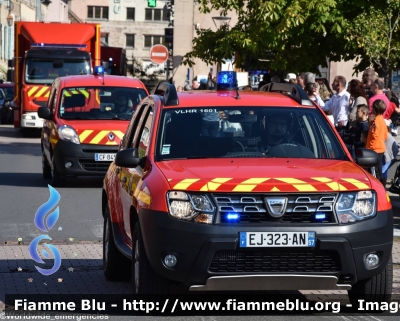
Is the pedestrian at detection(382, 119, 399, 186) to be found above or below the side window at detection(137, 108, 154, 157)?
below

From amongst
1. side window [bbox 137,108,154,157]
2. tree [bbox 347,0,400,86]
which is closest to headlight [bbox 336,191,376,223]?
side window [bbox 137,108,154,157]

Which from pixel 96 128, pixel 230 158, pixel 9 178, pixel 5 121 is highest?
pixel 230 158

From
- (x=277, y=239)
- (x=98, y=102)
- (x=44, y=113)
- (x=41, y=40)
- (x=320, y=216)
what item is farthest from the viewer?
(x=41, y=40)

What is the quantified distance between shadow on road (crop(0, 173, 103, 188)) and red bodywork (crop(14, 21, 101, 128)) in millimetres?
10258

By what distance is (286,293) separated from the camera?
26.7ft

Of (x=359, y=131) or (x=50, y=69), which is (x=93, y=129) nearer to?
(x=359, y=131)

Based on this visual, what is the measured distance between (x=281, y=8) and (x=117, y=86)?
5113mm

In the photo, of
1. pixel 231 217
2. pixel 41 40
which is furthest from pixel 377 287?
pixel 41 40

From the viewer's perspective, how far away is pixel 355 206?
6902 mm

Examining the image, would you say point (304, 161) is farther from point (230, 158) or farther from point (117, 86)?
point (117, 86)

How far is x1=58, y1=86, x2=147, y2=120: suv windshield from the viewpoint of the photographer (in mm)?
A: 18109

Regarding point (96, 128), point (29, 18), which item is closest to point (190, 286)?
point (96, 128)

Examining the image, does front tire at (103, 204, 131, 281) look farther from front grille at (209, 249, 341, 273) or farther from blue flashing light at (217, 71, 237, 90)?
front grille at (209, 249, 341, 273)

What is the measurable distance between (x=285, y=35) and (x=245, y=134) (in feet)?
49.7
